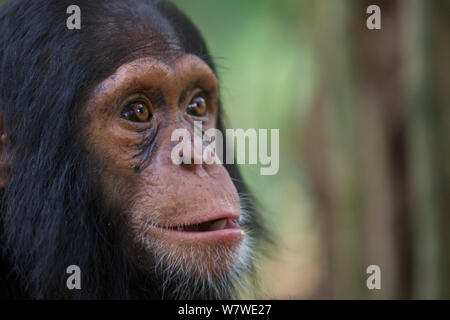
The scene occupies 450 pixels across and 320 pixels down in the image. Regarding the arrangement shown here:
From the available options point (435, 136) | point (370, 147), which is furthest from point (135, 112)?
point (370, 147)

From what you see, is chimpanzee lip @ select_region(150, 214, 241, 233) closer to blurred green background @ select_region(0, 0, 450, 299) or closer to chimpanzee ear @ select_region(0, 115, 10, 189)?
chimpanzee ear @ select_region(0, 115, 10, 189)

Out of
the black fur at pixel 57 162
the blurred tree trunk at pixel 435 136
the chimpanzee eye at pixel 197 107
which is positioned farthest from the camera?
the blurred tree trunk at pixel 435 136

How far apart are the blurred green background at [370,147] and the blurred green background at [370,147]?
11mm

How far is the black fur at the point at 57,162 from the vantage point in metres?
2.88

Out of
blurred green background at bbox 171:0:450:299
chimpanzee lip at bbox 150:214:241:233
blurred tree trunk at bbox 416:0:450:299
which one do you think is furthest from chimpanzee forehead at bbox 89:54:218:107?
blurred tree trunk at bbox 416:0:450:299

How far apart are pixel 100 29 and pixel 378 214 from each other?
150 inches

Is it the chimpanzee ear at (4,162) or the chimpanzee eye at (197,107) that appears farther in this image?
the chimpanzee eye at (197,107)

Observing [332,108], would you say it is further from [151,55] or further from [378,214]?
[151,55]

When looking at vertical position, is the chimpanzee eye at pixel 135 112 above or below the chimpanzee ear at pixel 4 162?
above

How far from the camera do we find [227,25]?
8016 millimetres

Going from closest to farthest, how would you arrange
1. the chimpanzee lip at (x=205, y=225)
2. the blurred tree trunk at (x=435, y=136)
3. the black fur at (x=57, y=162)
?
the chimpanzee lip at (x=205, y=225), the black fur at (x=57, y=162), the blurred tree trunk at (x=435, y=136)

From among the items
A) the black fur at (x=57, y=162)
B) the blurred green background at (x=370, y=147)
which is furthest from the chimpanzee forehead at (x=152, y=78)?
the blurred green background at (x=370, y=147)

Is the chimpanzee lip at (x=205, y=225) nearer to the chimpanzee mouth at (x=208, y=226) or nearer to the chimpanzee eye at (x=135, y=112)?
the chimpanzee mouth at (x=208, y=226)

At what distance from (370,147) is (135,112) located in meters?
3.64
